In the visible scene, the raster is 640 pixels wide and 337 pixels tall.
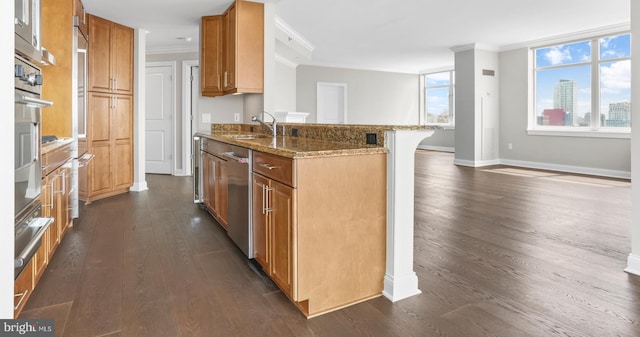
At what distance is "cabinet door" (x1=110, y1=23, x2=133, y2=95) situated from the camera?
4.71 m

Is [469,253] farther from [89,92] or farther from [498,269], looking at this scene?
[89,92]

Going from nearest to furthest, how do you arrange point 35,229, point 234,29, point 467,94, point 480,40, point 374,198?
point 35,229
point 374,198
point 234,29
point 480,40
point 467,94

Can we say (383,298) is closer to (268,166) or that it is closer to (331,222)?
(331,222)

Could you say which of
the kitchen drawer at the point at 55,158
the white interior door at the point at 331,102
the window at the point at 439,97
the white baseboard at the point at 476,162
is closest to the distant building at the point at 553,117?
the white baseboard at the point at 476,162

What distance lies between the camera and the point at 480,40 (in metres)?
7.27

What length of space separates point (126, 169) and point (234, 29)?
244cm

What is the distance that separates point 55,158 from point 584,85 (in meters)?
7.99

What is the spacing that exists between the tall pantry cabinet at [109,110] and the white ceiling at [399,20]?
0.28m

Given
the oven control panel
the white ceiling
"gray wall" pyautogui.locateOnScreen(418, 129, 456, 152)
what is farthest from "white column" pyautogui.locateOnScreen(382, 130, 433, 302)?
"gray wall" pyautogui.locateOnScreen(418, 129, 456, 152)

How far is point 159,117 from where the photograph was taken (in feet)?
21.9

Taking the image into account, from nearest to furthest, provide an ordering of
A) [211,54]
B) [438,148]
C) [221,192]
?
1. [221,192]
2. [211,54]
3. [438,148]

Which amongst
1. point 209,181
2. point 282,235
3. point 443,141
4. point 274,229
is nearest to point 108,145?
point 209,181

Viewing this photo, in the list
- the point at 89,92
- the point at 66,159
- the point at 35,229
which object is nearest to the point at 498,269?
the point at 35,229

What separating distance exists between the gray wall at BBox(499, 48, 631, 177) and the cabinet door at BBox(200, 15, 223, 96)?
240 inches
